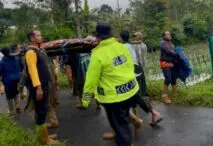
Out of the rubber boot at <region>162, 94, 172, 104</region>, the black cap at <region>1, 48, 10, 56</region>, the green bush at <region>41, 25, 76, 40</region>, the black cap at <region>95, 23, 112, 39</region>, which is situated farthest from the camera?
the green bush at <region>41, 25, 76, 40</region>

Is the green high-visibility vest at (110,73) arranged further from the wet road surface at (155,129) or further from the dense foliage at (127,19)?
the dense foliage at (127,19)

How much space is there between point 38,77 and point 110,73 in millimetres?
1488

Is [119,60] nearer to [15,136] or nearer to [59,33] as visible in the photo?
[15,136]

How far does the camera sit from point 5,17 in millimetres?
40469

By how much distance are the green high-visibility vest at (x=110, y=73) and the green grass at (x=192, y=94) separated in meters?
3.31

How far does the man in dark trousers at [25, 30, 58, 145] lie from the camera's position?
5.52 meters

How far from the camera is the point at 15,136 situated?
20.5ft

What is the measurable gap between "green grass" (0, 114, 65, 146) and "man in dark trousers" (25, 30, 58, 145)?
0.81 ft

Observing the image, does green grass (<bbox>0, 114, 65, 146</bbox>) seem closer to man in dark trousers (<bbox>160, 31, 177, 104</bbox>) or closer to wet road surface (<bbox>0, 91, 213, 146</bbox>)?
wet road surface (<bbox>0, 91, 213, 146</bbox>)

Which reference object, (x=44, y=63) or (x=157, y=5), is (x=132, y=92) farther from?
(x=157, y=5)

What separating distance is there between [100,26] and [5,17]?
1482 inches

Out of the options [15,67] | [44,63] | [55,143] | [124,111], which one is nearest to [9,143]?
[55,143]

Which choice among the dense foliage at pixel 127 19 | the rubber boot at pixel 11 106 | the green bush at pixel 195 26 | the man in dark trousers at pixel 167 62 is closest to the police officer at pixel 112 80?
the man in dark trousers at pixel 167 62

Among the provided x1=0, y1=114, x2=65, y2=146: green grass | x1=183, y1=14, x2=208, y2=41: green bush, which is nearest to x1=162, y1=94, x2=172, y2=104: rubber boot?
x1=0, y1=114, x2=65, y2=146: green grass
